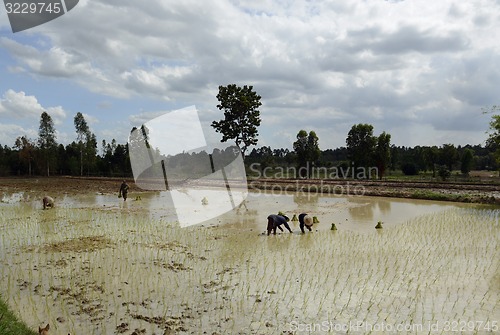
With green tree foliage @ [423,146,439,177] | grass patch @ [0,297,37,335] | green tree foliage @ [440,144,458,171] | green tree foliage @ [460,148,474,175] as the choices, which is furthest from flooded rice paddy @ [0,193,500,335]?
green tree foliage @ [460,148,474,175]

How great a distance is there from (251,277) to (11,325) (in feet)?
17.6

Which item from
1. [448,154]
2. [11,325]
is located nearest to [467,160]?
[448,154]

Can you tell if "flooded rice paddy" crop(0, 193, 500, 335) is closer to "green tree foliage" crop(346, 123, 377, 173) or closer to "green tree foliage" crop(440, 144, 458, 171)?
"green tree foliage" crop(346, 123, 377, 173)

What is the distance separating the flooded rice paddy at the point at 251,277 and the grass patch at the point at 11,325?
0.25m

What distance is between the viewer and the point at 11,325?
256 inches

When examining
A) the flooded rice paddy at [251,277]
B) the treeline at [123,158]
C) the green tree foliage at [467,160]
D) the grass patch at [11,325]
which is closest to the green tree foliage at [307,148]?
the treeline at [123,158]

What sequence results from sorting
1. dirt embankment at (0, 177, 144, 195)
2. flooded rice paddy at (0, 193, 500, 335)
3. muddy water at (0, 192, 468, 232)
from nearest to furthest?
flooded rice paddy at (0, 193, 500, 335) < muddy water at (0, 192, 468, 232) < dirt embankment at (0, 177, 144, 195)

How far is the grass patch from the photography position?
20.4 feet

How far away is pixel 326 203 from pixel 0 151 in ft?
251

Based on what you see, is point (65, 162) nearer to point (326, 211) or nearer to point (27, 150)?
point (27, 150)

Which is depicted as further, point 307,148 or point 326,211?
point 307,148

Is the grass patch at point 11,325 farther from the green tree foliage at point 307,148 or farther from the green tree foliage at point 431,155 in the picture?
the green tree foliage at point 431,155

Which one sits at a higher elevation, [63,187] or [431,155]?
[431,155]

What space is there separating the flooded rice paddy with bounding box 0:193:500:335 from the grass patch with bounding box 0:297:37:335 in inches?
9.8
